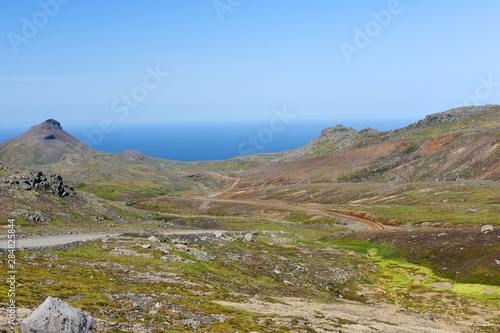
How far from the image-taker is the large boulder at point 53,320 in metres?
19.0

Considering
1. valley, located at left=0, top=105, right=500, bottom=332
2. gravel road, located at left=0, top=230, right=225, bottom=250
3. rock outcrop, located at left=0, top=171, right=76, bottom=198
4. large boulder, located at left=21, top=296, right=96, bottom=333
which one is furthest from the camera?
rock outcrop, located at left=0, top=171, right=76, bottom=198

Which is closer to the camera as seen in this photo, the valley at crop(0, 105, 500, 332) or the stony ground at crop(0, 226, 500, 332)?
the stony ground at crop(0, 226, 500, 332)

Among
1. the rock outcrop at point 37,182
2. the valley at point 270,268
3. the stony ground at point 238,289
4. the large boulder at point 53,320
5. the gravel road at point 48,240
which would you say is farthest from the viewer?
the rock outcrop at point 37,182

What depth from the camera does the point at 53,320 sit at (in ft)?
62.7

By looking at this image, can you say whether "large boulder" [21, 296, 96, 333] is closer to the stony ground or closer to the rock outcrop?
the stony ground

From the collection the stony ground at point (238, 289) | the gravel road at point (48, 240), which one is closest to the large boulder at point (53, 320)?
the stony ground at point (238, 289)

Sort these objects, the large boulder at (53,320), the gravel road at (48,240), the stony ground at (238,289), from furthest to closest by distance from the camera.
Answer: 1. the gravel road at (48,240)
2. the stony ground at (238,289)
3. the large boulder at (53,320)

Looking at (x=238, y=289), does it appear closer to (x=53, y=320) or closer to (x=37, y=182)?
(x=53, y=320)

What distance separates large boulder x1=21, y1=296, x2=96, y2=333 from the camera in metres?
19.0

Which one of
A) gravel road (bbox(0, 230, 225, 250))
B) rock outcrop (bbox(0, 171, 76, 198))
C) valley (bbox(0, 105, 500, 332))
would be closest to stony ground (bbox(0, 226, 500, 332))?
valley (bbox(0, 105, 500, 332))

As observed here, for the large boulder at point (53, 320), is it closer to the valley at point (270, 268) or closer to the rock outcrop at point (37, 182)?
the valley at point (270, 268)

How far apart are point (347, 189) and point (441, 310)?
119976mm

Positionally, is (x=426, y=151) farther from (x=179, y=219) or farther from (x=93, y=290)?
(x=93, y=290)

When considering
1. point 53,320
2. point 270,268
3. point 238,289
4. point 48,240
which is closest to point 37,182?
point 48,240
